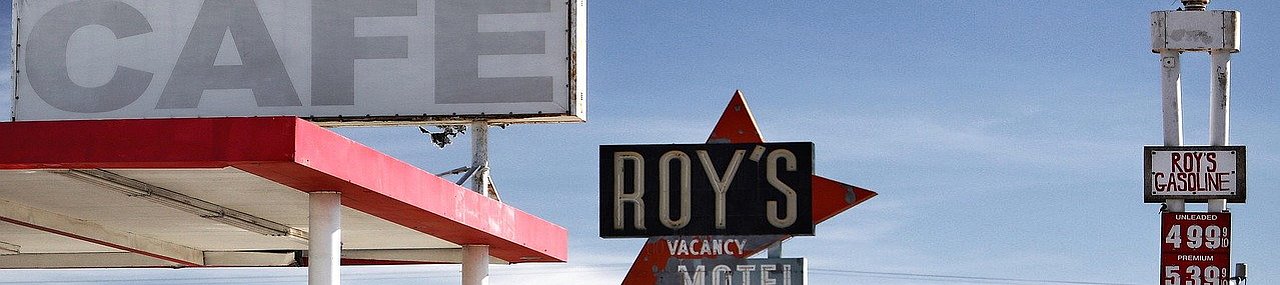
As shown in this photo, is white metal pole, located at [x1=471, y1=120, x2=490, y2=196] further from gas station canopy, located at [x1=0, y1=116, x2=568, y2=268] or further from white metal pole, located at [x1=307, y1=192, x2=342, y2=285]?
white metal pole, located at [x1=307, y1=192, x2=342, y2=285]

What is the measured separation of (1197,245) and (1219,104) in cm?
240

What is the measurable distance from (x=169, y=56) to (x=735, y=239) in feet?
23.9

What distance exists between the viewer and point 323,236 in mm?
19562

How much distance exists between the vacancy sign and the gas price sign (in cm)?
41

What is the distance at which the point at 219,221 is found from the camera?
910 inches

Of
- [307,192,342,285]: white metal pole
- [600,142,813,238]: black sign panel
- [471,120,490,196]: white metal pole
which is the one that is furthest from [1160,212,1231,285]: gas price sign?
[307,192,342,285]: white metal pole

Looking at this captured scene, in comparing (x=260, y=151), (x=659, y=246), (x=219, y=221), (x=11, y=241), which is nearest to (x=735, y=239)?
(x=659, y=246)

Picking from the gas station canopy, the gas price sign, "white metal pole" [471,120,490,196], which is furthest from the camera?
the gas price sign

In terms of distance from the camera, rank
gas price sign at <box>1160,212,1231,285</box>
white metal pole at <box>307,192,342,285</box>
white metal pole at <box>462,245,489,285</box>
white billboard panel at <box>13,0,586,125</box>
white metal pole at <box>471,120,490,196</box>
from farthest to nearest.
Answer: gas price sign at <box>1160,212,1231,285</box>
white metal pole at <box>462,245,489,285</box>
white billboard panel at <box>13,0,586,125</box>
white metal pole at <box>471,120,490,196</box>
white metal pole at <box>307,192,342,285</box>

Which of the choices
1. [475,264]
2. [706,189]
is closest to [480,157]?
A: [475,264]

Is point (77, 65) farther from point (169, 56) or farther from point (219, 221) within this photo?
point (219, 221)

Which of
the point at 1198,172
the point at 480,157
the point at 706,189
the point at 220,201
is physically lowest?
the point at 220,201

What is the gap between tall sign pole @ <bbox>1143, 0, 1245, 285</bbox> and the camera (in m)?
35.4

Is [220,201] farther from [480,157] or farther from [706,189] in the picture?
[706,189]
